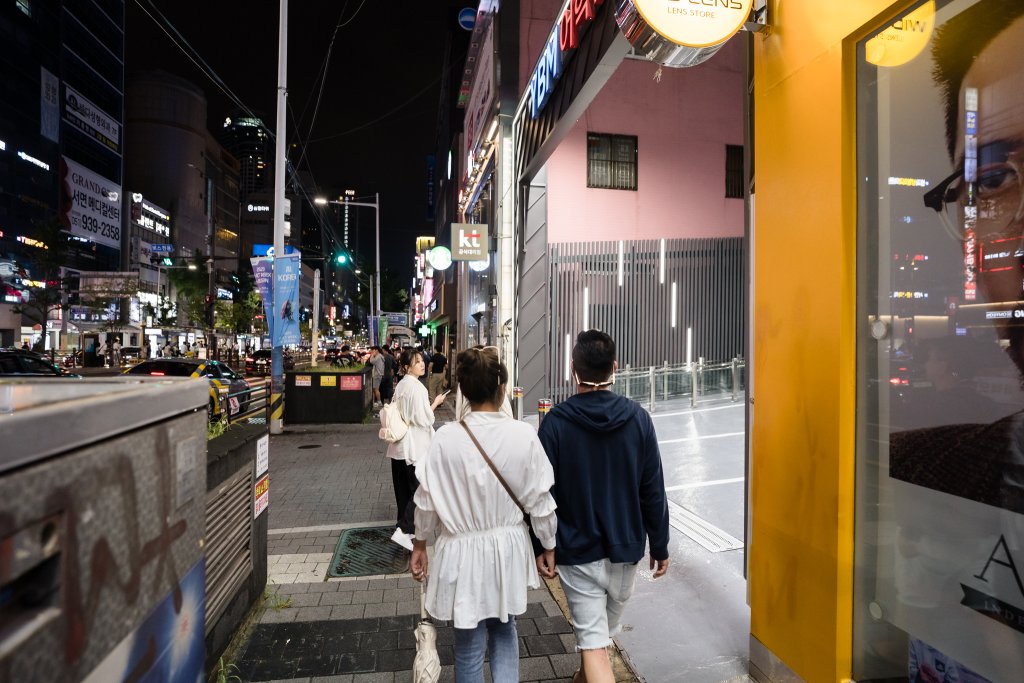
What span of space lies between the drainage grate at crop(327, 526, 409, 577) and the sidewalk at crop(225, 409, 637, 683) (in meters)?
0.12

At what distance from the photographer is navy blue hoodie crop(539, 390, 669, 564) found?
2947 millimetres

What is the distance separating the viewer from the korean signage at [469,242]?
43.4 ft

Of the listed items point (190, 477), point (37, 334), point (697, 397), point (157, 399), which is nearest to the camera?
point (157, 399)

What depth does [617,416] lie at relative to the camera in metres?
2.98

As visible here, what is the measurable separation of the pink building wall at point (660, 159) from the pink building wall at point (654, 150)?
27mm

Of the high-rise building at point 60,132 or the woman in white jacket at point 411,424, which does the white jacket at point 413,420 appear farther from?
the high-rise building at point 60,132

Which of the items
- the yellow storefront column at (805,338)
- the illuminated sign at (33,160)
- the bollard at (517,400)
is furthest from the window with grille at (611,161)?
the illuminated sign at (33,160)

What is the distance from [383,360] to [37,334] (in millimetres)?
54988

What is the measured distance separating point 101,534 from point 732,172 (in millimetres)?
17793

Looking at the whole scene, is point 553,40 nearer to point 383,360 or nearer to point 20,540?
point 20,540

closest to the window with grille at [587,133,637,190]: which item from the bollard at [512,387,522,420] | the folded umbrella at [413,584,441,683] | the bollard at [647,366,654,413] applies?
the bollard at [647,366,654,413]

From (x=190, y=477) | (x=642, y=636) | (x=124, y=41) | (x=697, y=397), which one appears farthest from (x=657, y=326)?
(x=124, y=41)

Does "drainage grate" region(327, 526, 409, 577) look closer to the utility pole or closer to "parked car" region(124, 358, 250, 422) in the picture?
"parked car" region(124, 358, 250, 422)

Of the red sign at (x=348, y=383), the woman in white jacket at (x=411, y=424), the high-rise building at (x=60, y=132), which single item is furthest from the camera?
the high-rise building at (x=60, y=132)
